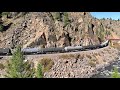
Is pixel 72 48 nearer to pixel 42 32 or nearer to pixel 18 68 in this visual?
pixel 42 32

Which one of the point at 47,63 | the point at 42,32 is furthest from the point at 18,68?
the point at 42,32

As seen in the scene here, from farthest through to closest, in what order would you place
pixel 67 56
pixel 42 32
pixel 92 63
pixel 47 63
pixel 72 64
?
1. pixel 42 32
2. pixel 92 63
3. pixel 67 56
4. pixel 72 64
5. pixel 47 63

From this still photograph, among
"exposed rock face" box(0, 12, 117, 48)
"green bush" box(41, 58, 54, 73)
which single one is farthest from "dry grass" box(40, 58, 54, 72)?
"exposed rock face" box(0, 12, 117, 48)

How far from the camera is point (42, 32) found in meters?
62.8

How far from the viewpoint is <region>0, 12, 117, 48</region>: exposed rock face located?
204 feet

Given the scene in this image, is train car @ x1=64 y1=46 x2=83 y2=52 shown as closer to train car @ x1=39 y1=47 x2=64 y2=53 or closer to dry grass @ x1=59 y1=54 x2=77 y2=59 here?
train car @ x1=39 y1=47 x2=64 y2=53
